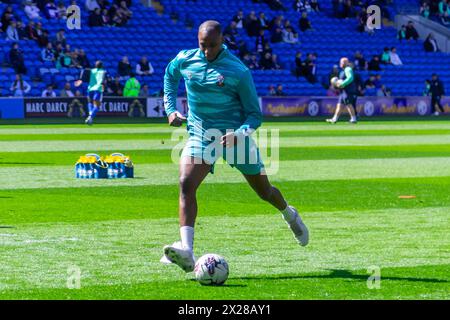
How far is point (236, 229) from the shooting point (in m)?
13.9

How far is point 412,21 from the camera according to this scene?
65938 millimetres

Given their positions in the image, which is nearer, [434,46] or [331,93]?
[331,93]

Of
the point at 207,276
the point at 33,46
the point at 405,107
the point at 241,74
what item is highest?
the point at 241,74

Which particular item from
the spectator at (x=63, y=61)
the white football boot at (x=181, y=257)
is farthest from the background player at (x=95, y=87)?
the white football boot at (x=181, y=257)

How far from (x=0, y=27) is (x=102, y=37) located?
5.58m

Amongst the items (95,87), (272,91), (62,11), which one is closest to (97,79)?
(95,87)

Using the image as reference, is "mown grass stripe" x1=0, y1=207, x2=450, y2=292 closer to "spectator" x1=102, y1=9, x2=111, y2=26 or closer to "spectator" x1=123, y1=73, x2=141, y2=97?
"spectator" x1=123, y1=73, x2=141, y2=97

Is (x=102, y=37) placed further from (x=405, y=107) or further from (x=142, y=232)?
(x=142, y=232)

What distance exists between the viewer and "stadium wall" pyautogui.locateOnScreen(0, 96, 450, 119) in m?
47.0

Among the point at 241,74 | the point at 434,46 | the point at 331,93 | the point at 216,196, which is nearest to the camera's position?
the point at 241,74

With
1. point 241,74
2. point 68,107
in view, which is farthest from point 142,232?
point 68,107

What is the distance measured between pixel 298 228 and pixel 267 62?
4527cm

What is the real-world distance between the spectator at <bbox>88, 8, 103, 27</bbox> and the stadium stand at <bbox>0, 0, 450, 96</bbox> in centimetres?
23

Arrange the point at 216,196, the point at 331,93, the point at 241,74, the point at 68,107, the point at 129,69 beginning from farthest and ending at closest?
the point at 331,93 < the point at 129,69 < the point at 68,107 < the point at 216,196 < the point at 241,74
